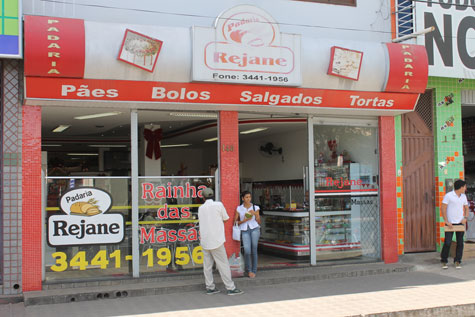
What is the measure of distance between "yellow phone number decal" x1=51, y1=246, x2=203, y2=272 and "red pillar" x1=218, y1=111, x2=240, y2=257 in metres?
0.62

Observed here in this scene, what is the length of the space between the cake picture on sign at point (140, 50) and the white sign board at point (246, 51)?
2.13 ft

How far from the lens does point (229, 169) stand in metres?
9.70

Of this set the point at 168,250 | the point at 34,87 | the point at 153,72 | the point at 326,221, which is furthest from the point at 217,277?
the point at 34,87

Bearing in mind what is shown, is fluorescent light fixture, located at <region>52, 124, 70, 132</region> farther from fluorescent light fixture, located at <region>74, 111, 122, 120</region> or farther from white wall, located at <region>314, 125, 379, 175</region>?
white wall, located at <region>314, 125, 379, 175</region>

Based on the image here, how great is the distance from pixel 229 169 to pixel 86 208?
251 centimetres

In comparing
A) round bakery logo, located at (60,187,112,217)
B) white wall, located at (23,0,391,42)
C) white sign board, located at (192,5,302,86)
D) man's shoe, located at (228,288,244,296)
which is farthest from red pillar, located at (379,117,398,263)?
round bakery logo, located at (60,187,112,217)

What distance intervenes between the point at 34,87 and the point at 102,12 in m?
1.79

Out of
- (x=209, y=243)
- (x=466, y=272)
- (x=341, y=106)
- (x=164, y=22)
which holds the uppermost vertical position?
(x=164, y=22)

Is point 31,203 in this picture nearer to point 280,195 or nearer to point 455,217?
point 280,195

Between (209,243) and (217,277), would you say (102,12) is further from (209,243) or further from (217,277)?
(217,277)

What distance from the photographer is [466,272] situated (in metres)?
10.1

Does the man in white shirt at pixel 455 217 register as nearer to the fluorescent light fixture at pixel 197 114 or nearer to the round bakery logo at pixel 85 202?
the fluorescent light fixture at pixel 197 114

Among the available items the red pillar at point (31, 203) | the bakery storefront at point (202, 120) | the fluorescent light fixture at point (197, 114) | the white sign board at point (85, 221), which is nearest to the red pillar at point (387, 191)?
the bakery storefront at point (202, 120)

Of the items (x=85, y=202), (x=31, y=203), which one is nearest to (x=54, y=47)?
(x=31, y=203)
